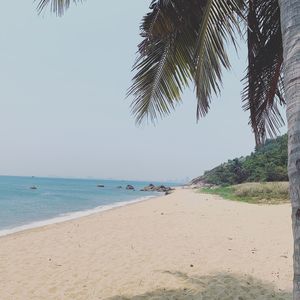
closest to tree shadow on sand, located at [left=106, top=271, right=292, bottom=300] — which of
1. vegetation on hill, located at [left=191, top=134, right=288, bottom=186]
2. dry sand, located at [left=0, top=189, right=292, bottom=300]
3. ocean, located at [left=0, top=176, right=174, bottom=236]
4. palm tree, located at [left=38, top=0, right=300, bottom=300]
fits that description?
dry sand, located at [left=0, top=189, right=292, bottom=300]

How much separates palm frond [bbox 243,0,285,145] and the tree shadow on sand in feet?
8.16

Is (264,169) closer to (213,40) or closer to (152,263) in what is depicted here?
(152,263)

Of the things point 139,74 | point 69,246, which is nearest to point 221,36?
point 139,74

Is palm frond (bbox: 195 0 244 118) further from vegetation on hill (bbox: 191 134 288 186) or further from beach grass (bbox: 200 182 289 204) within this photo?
vegetation on hill (bbox: 191 134 288 186)

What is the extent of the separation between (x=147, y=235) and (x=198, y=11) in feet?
27.2

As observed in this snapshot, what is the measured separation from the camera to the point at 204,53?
4754mm

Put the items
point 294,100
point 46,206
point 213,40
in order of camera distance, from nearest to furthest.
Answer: point 294,100, point 213,40, point 46,206

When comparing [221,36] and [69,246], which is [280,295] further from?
[69,246]

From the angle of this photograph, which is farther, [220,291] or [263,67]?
[220,291]

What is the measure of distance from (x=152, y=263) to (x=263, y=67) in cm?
483

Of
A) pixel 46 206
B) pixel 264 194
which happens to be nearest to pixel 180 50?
pixel 264 194

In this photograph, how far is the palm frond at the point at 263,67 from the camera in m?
4.87

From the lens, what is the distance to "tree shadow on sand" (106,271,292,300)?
587cm

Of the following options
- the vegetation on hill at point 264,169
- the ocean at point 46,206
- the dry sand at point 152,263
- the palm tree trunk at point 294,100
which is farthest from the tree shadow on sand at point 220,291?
the vegetation on hill at point 264,169
